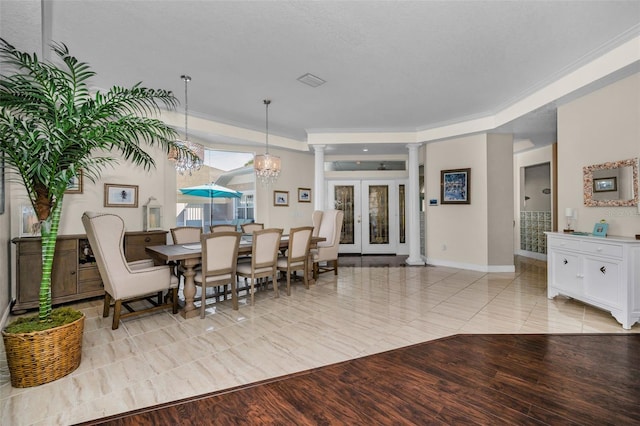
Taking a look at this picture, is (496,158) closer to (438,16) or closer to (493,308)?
(493,308)

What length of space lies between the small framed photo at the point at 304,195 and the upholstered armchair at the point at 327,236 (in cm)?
159

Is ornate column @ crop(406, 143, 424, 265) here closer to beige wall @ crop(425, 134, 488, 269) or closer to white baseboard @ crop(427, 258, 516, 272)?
beige wall @ crop(425, 134, 488, 269)

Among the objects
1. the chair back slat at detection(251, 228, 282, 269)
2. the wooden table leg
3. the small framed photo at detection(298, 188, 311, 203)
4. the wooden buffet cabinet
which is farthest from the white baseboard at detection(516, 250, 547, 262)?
the wooden buffet cabinet

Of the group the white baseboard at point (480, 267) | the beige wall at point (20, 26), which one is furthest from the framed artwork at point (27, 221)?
the white baseboard at point (480, 267)

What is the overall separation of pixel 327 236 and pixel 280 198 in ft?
6.16

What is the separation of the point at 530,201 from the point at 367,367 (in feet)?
22.6

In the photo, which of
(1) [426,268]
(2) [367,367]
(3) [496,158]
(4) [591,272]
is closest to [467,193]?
(3) [496,158]

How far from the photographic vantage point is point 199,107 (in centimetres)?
467

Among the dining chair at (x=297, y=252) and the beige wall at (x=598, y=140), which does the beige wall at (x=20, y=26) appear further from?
the beige wall at (x=598, y=140)

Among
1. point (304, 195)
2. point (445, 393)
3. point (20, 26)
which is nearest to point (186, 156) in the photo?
point (20, 26)

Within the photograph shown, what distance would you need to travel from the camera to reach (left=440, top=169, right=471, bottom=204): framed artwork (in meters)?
5.53

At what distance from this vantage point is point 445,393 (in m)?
1.82

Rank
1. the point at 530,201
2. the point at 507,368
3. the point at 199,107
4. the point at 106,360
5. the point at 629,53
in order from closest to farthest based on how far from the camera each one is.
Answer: the point at 507,368 < the point at 106,360 < the point at 629,53 < the point at 199,107 < the point at 530,201

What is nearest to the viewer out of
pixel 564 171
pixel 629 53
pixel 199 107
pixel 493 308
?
pixel 629 53
